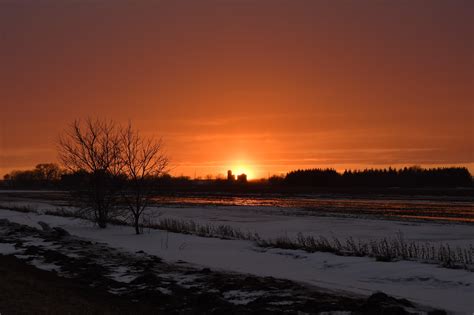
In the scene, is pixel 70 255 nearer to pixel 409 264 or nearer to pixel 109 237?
pixel 109 237

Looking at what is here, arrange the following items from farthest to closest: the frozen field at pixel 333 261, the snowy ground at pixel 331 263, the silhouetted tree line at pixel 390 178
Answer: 1. the silhouetted tree line at pixel 390 178
2. the frozen field at pixel 333 261
3. the snowy ground at pixel 331 263

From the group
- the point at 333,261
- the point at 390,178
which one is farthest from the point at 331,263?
the point at 390,178

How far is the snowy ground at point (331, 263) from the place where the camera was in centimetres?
1345

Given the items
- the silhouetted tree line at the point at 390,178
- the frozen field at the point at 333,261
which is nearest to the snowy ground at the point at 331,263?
the frozen field at the point at 333,261

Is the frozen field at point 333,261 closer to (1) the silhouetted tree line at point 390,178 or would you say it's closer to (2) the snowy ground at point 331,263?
(2) the snowy ground at point 331,263

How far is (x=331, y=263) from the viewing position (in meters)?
18.0

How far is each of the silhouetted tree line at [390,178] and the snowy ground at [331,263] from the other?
150 meters

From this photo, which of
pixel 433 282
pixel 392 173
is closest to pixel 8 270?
pixel 433 282

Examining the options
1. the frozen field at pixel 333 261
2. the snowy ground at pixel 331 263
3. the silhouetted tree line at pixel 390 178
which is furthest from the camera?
the silhouetted tree line at pixel 390 178

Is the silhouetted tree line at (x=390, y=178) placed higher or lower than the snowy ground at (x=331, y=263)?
higher

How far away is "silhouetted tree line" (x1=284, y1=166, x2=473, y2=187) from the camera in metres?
175

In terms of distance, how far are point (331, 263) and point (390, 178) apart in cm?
17278

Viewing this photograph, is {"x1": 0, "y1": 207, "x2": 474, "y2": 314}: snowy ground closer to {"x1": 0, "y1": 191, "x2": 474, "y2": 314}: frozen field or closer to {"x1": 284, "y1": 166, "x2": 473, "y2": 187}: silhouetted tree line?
{"x1": 0, "y1": 191, "x2": 474, "y2": 314}: frozen field

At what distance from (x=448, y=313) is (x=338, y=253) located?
9132 mm
